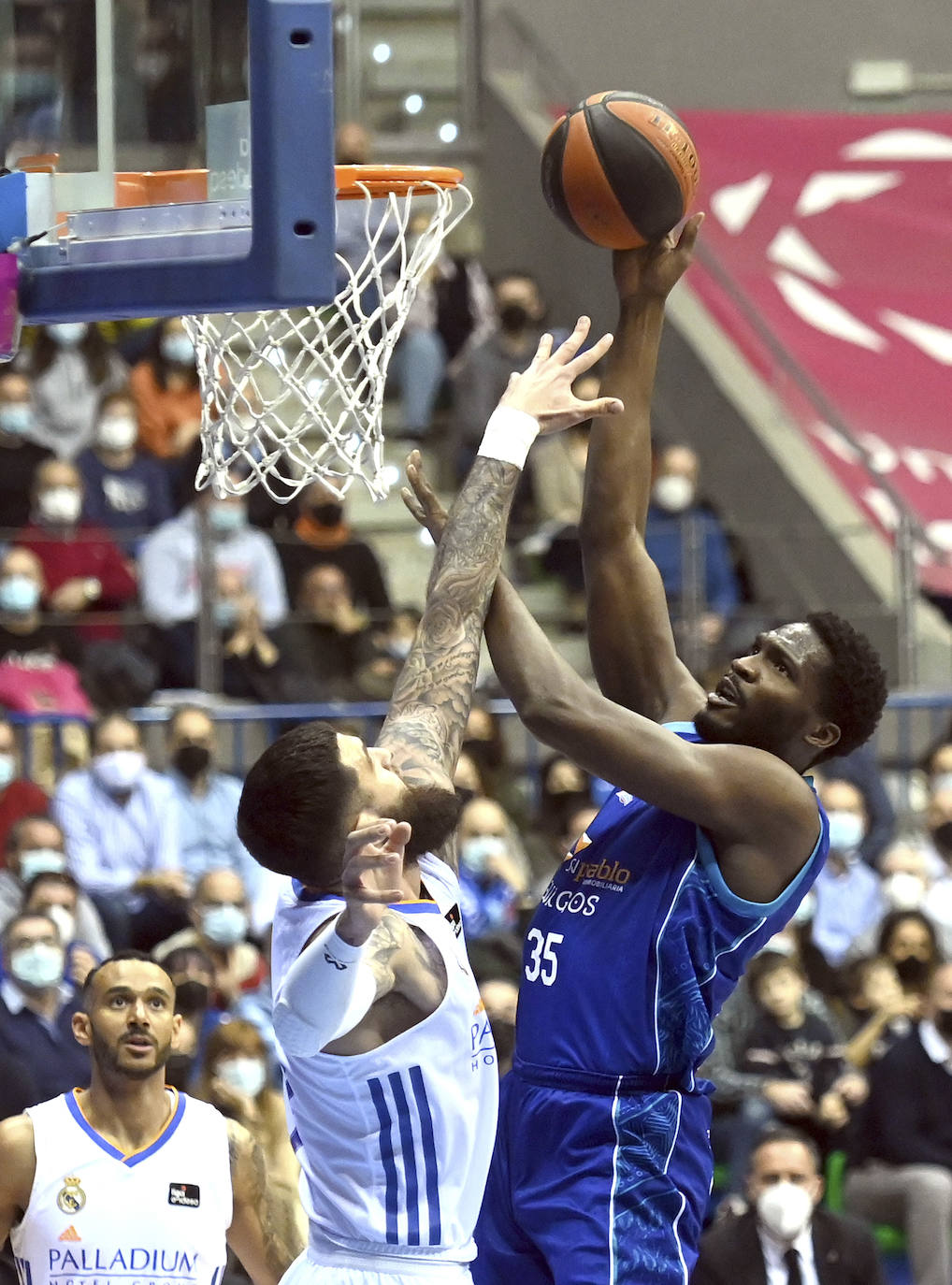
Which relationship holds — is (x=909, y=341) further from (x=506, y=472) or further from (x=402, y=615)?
(x=506, y=472)

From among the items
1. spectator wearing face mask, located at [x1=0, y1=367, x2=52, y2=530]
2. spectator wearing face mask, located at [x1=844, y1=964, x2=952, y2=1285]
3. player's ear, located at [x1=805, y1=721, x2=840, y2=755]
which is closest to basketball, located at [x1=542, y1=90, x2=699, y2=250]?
player's ear, located at [x1=805, y1=721, x2=840, y2=755]

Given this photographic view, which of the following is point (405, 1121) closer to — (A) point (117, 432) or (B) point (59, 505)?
(B) point (59, 505)

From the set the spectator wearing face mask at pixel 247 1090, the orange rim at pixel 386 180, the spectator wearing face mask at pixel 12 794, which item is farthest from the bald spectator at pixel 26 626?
the orange rim at pixel 386 180

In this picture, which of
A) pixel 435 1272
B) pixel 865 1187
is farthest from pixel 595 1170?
pixel 865 1187

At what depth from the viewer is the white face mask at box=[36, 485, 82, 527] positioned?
9.30m

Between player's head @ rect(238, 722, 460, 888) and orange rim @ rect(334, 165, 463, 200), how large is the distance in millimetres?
1620

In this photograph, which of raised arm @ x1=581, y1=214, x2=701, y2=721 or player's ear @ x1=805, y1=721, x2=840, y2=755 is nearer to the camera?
player's ear @ x1=805, y1=721, x2=840, y2=755

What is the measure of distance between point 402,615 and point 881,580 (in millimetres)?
3004

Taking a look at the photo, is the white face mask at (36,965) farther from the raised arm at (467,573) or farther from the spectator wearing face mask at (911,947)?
the raised arm at (467,573)

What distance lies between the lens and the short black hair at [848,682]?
3.96 metres

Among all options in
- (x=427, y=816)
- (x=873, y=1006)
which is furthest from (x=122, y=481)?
(x=427, y=816)

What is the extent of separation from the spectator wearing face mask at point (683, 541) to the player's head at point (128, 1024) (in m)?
5.23

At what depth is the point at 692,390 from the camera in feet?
40.2

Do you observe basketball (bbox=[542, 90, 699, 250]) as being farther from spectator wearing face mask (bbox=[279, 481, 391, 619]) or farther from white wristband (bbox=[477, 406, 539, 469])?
spectator wearing face mask (bbox=[279, 481, 391, 619])
